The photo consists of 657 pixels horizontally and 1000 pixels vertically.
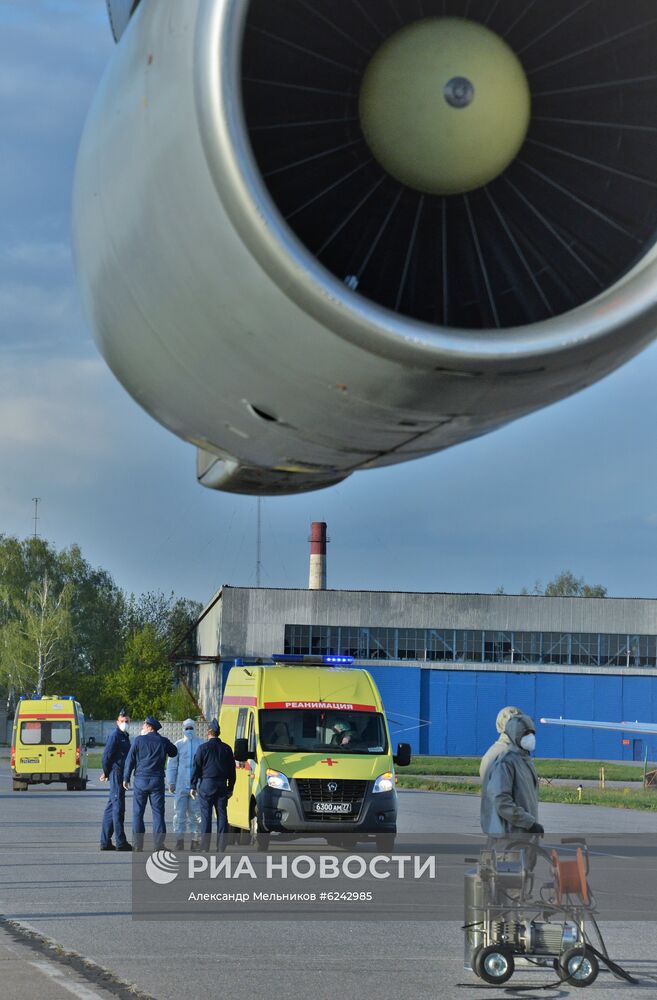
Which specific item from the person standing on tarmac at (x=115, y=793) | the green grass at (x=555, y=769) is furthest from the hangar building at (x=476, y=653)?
the person standing on tarmac at (x=115, y=793)

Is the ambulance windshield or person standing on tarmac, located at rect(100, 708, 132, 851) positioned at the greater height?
the ambulance windshield

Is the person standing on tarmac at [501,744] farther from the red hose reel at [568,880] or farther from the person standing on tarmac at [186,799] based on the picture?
the person standing on tarmac at [186,799]

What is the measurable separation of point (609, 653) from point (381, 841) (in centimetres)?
5509

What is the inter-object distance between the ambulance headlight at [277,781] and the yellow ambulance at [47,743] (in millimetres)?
20493

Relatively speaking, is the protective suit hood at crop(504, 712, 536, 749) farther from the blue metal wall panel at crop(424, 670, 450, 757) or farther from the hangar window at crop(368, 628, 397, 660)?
the blue metal wall panel at crop(424, 670, 450, 757)

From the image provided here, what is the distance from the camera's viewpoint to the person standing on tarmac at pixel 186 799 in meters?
20.0

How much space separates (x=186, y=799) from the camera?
20.0 m

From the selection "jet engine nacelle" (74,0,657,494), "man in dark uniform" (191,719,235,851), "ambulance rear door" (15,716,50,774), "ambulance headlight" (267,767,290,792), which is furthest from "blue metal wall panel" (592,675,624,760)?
"jet engine nacelle" (74,0,657,494)

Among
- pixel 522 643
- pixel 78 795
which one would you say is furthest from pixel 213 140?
pixel 522 643

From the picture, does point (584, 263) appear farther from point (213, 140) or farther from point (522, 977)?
point (522, 977)

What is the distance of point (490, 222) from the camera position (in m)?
2.10

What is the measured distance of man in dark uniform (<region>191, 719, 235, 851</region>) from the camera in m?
19.1

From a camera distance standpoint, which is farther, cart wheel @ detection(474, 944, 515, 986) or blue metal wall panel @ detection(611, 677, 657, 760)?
blue metal wall panel @ detection(611, 677, 657, 760)

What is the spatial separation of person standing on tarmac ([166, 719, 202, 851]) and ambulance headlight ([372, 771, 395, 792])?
2.44m
